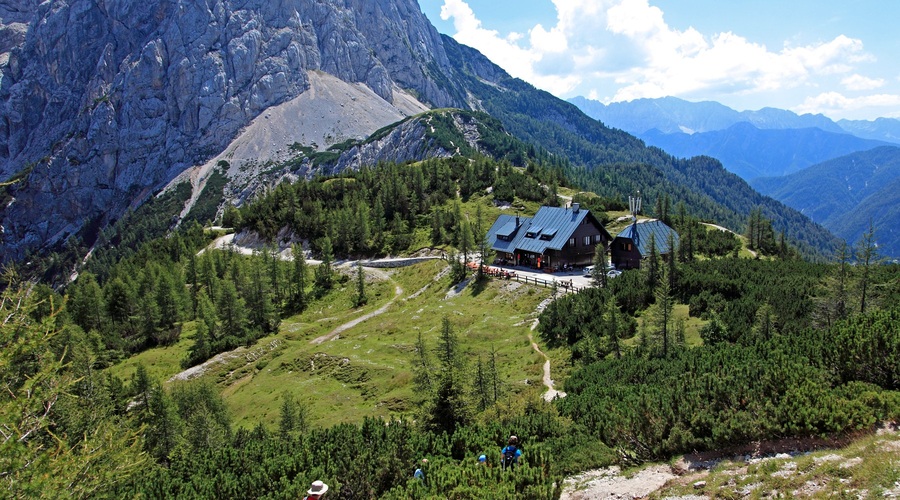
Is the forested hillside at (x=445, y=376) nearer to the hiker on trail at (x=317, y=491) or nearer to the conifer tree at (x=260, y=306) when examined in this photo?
the conifer tree at (x=260, y=306)

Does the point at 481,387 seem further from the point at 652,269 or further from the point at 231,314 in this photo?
the point at 231,314

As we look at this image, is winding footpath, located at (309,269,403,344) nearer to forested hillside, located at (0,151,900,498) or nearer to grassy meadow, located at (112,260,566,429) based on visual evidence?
grassy meadow, located at (112,260,566,429)

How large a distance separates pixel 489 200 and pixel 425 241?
21.7m

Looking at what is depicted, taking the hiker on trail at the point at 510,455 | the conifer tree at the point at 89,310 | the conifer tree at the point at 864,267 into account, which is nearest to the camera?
the hiker on trail at the point at 510,455

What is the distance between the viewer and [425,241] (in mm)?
98438

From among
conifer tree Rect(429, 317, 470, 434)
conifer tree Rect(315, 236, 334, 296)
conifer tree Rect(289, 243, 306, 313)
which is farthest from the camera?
conifer tree Rect(315, 236, 334, 296)

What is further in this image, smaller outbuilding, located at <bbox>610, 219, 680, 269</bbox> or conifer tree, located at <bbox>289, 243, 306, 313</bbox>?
conifer tree, located at <bbox>289, 243, 306, 313</bbox>

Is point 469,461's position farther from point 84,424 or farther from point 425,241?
point 425,241

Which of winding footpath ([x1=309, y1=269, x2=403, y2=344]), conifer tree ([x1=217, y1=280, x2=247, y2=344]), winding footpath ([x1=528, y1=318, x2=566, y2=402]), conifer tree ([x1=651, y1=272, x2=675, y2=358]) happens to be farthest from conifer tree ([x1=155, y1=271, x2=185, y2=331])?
conifer tree ([x1=651, y1=272, x2=675, y2=358])

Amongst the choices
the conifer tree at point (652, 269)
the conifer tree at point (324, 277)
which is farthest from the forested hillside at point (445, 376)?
the conifer tree at point (324, 277)

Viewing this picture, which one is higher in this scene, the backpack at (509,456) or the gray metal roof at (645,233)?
the gray metal roof at (645,233)

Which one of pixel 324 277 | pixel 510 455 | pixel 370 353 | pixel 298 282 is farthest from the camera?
pixel 324 277

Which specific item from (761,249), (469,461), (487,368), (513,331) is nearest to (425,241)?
(513,331)

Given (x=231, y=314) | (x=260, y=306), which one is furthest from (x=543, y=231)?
(x=231, y=314)
